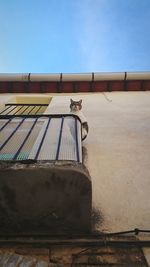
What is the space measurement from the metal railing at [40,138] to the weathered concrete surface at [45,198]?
0.65ft

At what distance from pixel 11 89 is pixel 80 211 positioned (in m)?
6.59

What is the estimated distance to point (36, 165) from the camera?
4.55ft

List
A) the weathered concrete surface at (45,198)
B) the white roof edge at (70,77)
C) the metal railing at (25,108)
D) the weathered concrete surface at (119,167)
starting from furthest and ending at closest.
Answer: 1. the white roof edge at (70,77)
2. the metal railing at (25,108)
3. the weathered concrete surface at (119,167)
4. the weathered concrete surface at (45,198)

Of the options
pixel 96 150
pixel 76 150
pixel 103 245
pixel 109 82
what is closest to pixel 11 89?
pixel 109 82

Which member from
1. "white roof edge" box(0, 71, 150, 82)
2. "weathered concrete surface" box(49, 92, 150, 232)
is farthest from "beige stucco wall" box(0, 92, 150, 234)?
"white roof edge" box(0, 71, 150, 82)

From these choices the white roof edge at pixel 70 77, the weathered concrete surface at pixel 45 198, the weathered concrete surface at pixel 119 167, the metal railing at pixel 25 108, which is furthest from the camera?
the white roof edge at pixel 70 77

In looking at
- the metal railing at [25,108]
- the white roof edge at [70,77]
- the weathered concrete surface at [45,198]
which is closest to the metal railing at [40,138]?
the weathered concrete surface at [45,198]

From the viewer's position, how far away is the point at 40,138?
2.04m

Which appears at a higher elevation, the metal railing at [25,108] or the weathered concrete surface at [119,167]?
the metal railing at [25,108]

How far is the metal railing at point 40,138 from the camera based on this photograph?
66.0 inches

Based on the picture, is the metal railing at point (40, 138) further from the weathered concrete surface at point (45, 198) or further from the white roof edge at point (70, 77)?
the white roof edge at point (70, 77)

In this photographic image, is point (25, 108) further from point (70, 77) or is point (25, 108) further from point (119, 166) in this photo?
point (119, 166)

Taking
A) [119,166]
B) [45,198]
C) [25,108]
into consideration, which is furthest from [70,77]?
[45,198]

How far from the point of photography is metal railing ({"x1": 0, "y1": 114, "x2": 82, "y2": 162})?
5.50 ft
